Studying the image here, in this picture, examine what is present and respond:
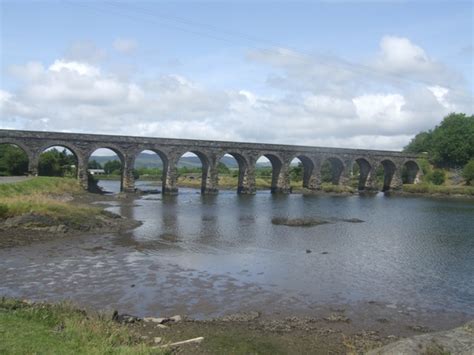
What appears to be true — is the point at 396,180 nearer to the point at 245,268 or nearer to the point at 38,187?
the point at 38,187

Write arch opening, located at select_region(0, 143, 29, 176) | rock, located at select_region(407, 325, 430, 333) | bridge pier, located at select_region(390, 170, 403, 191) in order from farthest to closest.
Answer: bridge pier, located at select_region(390, 170, 403, 191)
arch opening, located at select_region(0, 143, 29, 176)
rock, located at select_region(407, 325, 430, 333)

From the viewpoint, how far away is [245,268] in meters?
19.2

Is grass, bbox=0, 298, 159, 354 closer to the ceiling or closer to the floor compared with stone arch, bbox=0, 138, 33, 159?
closer to the floor

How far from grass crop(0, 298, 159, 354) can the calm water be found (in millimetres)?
3167

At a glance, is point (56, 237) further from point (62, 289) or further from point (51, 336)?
point (51, 336)

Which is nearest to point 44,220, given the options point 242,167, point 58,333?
point 58,333

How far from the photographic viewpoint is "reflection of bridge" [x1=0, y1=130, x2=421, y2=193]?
52125 mm

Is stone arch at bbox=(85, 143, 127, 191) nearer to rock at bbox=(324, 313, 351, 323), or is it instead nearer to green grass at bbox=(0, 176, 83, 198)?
green grass at bbox=(0, 176, 83, 198)

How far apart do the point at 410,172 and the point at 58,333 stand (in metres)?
85.9

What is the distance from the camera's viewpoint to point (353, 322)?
12742 mm

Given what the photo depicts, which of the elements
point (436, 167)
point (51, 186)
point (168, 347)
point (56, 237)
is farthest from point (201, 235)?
point (436, 167)

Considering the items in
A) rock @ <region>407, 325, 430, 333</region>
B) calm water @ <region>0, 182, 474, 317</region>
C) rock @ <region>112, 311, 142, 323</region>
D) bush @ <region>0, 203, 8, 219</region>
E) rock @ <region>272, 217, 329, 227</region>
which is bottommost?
rock @ <region>272, 217, 329, 227</region>

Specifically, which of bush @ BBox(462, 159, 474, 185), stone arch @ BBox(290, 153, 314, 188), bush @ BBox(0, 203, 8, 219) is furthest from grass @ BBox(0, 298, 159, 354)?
bush @ BBox(462, 159, 474, 185)

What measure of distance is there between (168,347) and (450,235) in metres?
26.3
